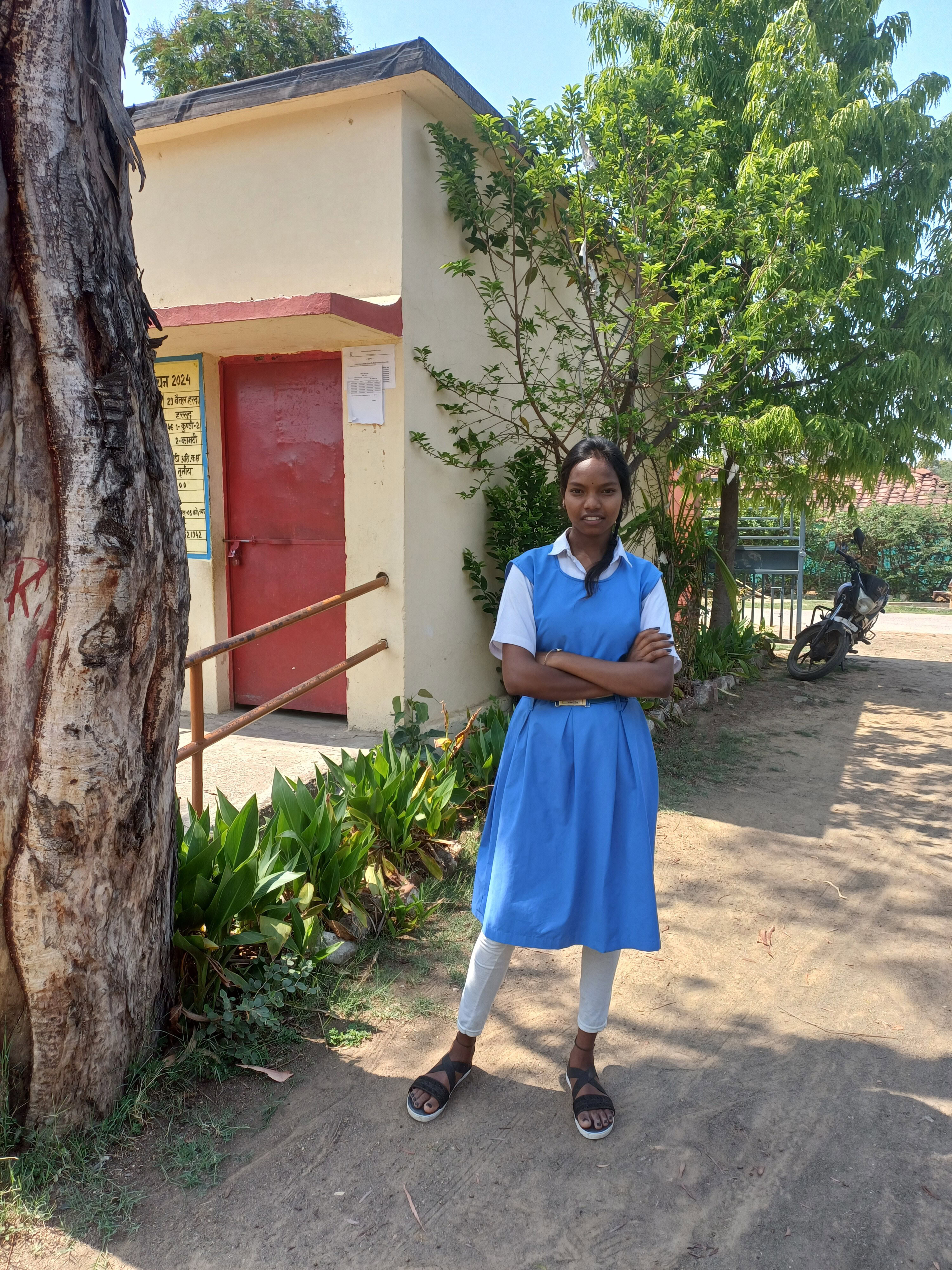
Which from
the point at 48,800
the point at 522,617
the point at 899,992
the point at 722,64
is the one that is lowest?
the point at 899,992

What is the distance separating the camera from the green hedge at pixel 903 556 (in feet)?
60.3

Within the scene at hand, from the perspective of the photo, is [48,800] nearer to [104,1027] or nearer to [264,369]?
[104,1027]

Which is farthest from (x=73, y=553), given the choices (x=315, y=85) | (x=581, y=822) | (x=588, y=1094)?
(x=315, y=85)

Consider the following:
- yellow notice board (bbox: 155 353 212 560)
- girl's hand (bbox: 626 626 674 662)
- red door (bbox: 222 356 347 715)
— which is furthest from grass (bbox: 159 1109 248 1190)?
yellow notice board (bbox: 155 353 212 560)

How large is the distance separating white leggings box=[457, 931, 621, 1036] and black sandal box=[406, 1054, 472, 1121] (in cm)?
13

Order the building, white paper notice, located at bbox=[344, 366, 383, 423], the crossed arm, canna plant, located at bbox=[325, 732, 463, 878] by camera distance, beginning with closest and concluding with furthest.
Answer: the crossed arm < canna plant, located at bbox=[325, 732, 463, 878] < the building < white paper notice, located at bbox=[344, 366, 383, 423]

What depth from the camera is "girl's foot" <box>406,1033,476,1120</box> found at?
238cm

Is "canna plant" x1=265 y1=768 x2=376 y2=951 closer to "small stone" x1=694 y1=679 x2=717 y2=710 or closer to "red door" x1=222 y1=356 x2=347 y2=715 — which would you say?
"red door" x1=222 y1=356 x2=347 y2=715

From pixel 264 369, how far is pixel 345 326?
0.98 m

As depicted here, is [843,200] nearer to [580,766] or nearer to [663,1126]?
[580,766]

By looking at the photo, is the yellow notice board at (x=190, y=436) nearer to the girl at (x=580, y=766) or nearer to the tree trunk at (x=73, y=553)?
the tree trunk at (x=73, y=553)

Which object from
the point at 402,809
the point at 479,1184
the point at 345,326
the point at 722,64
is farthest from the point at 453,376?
the point at 722,64

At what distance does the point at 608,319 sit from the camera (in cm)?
563

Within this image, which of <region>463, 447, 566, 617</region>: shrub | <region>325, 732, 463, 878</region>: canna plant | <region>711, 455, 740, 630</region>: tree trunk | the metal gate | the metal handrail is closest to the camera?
the metal handrail
